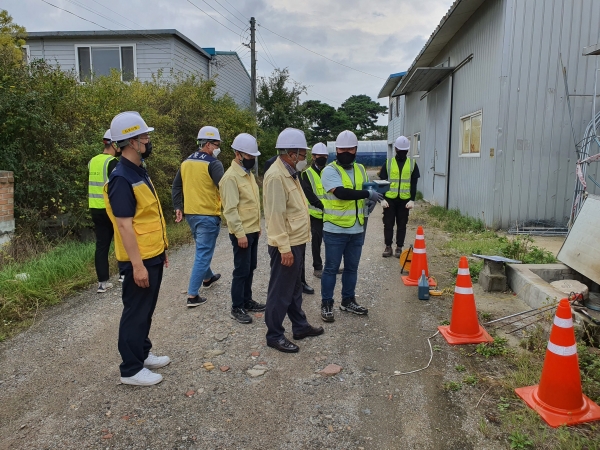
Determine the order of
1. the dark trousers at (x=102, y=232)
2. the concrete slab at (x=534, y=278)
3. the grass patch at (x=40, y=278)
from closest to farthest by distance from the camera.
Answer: the concrete slab at (x=534, y=278) → the grass patch at (x=40, y=278) → the dark trousers at (x=102, y=232)

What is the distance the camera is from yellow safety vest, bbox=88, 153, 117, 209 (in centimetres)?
505

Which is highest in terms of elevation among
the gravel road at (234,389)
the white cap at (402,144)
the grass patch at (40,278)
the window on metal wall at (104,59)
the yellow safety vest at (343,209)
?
the window on metal wall at (104,59)

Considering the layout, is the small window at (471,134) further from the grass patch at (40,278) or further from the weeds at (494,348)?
the grass patch at (40,278)

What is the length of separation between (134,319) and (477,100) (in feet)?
27.8

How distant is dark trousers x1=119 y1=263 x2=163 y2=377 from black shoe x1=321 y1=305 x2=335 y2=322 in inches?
71.5

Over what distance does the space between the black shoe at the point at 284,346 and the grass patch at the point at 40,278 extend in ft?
8.61

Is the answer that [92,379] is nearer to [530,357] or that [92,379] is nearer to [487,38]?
[530,357]

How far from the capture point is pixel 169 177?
9.56 metres

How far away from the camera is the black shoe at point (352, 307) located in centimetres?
458

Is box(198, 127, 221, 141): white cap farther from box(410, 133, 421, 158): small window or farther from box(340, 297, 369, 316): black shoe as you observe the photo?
box(410, 133, 421, 158): small window

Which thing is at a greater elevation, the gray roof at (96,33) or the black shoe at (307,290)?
the gray roof at (96,33)

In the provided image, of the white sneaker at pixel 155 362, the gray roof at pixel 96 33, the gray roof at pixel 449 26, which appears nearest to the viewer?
the white sneaker at pixel 155 362

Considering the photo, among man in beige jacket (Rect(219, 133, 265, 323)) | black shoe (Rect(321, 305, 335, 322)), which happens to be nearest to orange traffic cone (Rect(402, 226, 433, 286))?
black shoe (Rect(321, 305, 335, 322))

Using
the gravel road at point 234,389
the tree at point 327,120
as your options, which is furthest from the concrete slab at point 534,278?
the tree at point 327,120
